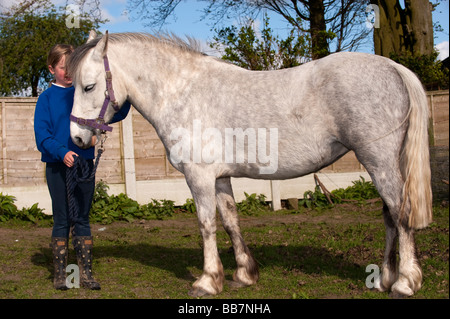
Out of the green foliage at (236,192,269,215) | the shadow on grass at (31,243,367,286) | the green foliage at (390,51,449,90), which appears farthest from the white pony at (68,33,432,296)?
the green foliage at (390,51,449,90)

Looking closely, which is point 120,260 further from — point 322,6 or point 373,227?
point 322,6

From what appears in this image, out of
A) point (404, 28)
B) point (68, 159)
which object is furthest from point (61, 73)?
point (404, 28)

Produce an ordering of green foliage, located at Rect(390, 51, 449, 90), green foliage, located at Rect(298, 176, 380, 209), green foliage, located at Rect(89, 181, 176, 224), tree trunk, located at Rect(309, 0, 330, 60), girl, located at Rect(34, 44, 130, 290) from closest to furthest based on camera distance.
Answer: girl, located at Rect(34, 44, 130, 290) → green foliage, located at Rect(89, 181, 176, 224) → green foliage, located at Rect(298, 176, 380, 209) → green foliage, located at Rect(390, 51, 449, 90) → tree trunk, located at Rect(309, 0, 330, 60)

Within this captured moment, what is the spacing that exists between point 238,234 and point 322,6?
9494mm

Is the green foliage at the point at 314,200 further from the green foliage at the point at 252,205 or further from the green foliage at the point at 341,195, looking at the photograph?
the green foliage at the point at 252,205

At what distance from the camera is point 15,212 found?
25.7 ft

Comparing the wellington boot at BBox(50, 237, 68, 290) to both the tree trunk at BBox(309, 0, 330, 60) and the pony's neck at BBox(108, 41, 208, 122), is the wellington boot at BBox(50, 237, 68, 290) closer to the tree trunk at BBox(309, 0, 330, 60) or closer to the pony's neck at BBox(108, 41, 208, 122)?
the pony's neck at BBox(108, 41, 208, 122)

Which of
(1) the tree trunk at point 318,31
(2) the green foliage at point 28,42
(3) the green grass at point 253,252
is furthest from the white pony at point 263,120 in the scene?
(2) the green foliage at point 28,42

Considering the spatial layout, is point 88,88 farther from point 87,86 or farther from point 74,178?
point 74,178

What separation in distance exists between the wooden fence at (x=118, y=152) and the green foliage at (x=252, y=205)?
1346 millimetres

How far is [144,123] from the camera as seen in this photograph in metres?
8.85

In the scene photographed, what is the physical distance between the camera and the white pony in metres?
3.22

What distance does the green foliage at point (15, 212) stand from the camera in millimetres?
7750

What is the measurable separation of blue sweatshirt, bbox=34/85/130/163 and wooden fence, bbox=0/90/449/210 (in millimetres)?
4451
